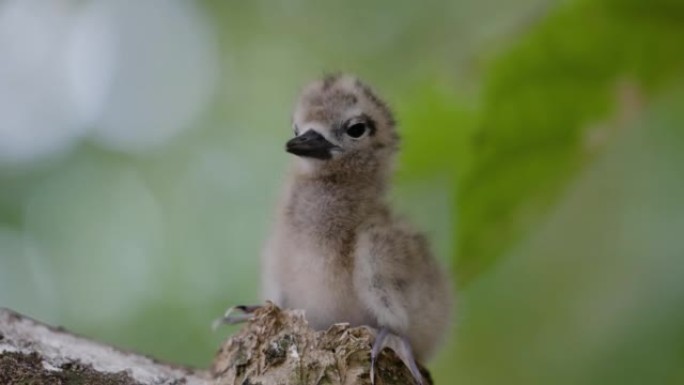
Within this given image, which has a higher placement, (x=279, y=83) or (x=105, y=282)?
(x=279, y=83)

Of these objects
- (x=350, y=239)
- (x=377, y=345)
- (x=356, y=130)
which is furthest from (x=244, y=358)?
(x=356, y=130)

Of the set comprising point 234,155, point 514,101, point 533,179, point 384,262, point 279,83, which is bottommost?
point 384,262

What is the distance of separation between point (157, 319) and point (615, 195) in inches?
82.6

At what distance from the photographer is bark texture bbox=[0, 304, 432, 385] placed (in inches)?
74.7

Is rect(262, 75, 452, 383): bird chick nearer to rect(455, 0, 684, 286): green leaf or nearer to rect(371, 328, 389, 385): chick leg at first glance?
rect(371, 328, 389, 385): chick leg

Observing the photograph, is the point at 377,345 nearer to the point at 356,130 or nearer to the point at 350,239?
the point at 350,239

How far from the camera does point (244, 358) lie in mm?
1982

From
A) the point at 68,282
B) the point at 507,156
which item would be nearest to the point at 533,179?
the point at 507,156

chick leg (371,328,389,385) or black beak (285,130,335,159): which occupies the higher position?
black beak (285,130,335,159)

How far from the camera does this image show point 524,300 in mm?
3914

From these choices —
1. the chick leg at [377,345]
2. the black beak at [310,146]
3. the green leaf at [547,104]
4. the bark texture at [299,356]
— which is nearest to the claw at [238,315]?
the bark texture at [299,356]

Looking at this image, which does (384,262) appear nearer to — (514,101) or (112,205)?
(514,101)

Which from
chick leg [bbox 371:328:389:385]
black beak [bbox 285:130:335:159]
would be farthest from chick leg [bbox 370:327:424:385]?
black beak [bbox 285:130:335:159]

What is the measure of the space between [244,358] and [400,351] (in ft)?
0.98
